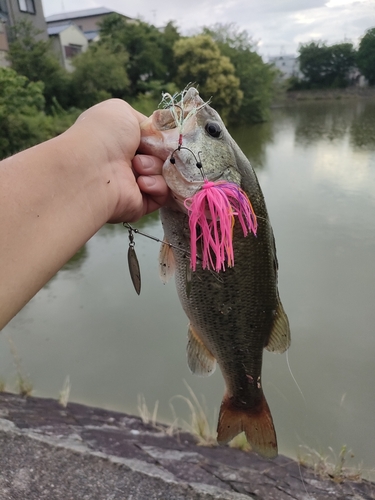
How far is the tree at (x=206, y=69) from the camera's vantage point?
2355 centimetres

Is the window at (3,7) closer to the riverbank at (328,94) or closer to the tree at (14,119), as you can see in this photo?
the tree at (14,119)

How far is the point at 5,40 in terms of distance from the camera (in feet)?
62.7

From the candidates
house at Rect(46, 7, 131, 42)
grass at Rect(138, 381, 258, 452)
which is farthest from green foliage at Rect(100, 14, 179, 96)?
grass at Rect(138, 381, 258, 452)

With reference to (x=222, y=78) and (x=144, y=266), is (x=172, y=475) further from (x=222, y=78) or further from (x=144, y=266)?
(x=222, y=78)

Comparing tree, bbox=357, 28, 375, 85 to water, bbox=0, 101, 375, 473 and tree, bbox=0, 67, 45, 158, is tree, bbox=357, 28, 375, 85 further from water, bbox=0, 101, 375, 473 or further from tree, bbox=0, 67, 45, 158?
water, bbox=0, 101, 375, 473

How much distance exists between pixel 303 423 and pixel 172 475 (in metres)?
1.62

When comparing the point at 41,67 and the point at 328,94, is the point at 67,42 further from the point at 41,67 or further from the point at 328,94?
the point at 328,94

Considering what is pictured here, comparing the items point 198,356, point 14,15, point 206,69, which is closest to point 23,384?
point 198,356

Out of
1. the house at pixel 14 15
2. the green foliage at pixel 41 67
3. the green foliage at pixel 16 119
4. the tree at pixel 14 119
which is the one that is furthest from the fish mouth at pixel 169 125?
the house at pixel 14 15

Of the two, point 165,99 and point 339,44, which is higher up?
point 339,44

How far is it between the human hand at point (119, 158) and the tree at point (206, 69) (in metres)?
23.4

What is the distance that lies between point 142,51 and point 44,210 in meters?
25.9

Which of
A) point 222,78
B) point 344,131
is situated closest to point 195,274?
point 344,131

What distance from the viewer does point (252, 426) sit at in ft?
5.85
